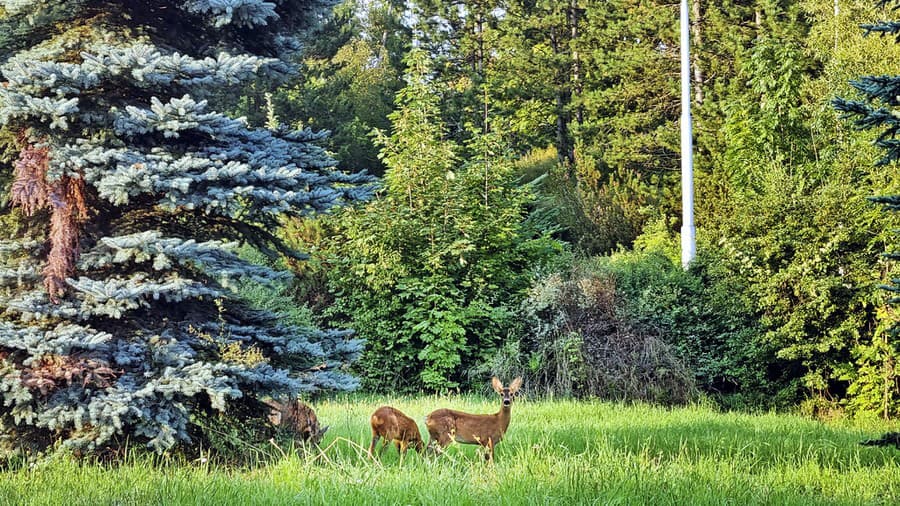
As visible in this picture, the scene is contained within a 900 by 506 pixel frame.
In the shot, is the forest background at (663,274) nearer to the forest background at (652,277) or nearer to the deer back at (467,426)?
the forest background at (652,277)

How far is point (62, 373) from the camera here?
224 inches

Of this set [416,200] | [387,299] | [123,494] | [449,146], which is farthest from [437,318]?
[123,494]

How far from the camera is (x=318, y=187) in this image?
21.2ft

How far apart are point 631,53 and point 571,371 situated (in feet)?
44.6

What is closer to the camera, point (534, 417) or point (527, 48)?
point (534, 417)

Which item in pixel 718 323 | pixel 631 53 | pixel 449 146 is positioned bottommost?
pixel 718 323

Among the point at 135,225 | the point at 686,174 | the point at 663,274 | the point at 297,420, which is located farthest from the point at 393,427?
the point at 686,174

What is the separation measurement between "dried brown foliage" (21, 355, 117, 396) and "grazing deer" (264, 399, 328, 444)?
55.1 inches

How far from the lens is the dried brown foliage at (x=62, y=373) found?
18.5 feet

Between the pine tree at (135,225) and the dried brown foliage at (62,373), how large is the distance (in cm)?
1

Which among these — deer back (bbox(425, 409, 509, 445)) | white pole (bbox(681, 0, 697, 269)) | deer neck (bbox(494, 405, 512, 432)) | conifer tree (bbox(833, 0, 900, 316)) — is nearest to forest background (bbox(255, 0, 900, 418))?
white pole (bbox(681, 0, 697, 269))

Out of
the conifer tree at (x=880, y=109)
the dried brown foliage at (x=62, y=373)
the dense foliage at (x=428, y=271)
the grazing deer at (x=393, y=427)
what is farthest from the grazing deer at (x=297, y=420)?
the dense foliage at (x=428, y=271)

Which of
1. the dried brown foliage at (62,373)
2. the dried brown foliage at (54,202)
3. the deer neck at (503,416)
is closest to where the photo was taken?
the dried brown foliage at (62,373)

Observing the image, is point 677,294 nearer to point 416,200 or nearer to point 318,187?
point 416,200
